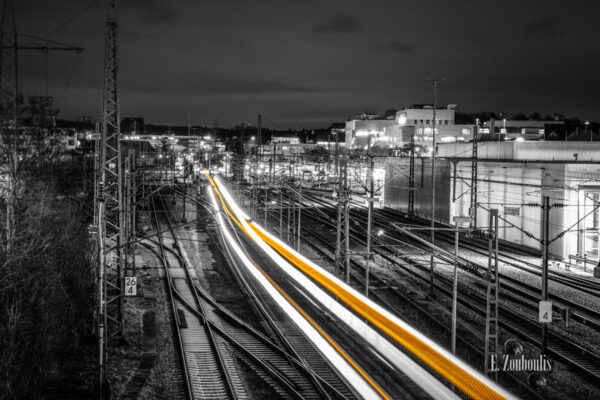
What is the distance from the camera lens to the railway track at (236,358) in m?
11.0

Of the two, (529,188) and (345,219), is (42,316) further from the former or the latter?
(529,188)

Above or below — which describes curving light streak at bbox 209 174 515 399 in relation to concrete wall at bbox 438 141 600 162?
below

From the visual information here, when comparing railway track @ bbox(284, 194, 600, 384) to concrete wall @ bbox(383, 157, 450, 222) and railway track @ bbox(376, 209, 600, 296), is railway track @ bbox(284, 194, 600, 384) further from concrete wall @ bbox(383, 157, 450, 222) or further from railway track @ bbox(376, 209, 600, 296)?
concrete wall @ bbox(383, 157, 450, 222)

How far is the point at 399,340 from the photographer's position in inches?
432

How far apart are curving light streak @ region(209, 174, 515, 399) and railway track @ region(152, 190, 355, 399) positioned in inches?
46.2

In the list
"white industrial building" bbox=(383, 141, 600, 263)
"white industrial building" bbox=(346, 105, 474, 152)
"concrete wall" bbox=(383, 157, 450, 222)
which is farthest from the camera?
"white industrial building" bbox=(346, 105, 474, 152)

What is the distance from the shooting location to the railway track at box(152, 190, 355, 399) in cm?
1097

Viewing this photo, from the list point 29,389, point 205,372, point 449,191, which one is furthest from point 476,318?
point 449,191

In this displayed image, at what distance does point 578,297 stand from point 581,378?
23.6ft

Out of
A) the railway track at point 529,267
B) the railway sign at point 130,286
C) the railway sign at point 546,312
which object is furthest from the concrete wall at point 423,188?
the railway sign at point 546,312

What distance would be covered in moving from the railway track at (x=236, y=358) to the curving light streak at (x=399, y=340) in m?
1.17

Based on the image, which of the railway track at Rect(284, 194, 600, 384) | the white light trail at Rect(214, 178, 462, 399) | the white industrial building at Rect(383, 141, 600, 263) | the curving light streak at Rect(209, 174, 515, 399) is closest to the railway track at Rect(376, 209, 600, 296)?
the white industrial building at Rect(383, 141, 600, 263)

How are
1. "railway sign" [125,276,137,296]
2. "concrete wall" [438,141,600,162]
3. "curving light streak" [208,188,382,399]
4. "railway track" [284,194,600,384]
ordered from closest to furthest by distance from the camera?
1. "curving light streak" [208,188,382,399]
2. "railway track" [284,194,600,384]
3. "railway sign" [125,276,137,296]
4. "concrete wall" [438,141,600,162]

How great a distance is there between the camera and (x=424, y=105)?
249ft
